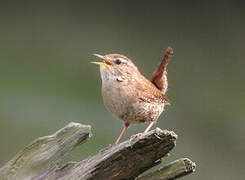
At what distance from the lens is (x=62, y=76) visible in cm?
838

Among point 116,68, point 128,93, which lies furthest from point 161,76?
point 128,93

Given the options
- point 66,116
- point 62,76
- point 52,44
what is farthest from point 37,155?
point 52,44

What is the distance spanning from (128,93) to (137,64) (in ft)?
10.5

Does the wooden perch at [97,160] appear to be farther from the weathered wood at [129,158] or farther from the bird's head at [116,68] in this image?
the bird's head at [116,68]

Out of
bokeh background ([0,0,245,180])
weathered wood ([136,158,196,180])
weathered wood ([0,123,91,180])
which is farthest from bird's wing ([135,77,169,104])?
bokeh background ([0,0,245,180])

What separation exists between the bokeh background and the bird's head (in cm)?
188

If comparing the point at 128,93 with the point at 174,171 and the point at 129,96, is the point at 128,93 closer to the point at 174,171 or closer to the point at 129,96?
the point at 129,96

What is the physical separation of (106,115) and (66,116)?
29 centimetres

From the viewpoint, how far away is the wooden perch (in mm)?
4363

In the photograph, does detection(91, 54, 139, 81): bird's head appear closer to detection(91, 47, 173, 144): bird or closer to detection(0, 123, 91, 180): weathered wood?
detection(91, 47, 173, 144): bird

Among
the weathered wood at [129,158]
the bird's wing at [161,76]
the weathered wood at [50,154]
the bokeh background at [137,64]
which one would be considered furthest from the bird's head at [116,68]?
the bokeh background at [137,64]

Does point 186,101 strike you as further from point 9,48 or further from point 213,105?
point 9,48

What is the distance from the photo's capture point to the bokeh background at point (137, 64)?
7.71 meters

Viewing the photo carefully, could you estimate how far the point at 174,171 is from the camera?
4.48m
